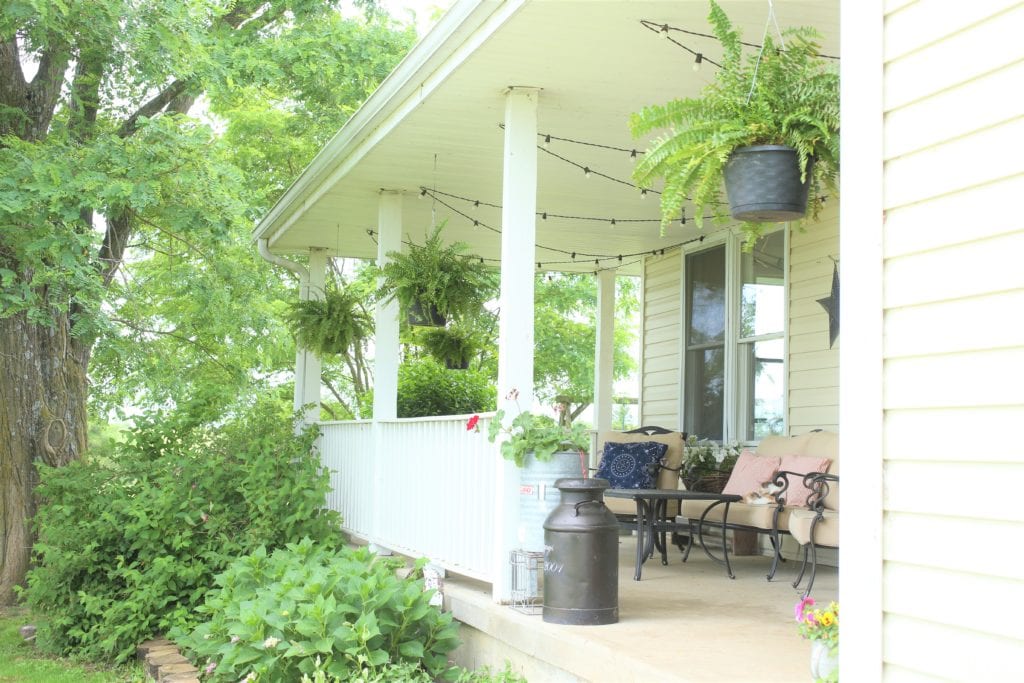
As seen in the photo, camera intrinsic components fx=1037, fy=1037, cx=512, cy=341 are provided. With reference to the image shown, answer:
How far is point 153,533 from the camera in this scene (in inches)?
260

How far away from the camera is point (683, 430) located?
28.8ft

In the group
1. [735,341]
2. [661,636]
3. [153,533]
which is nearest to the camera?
[661,636]

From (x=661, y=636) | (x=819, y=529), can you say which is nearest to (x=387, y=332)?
(x=819, y=529)

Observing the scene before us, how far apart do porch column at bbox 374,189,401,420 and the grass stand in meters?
2.24

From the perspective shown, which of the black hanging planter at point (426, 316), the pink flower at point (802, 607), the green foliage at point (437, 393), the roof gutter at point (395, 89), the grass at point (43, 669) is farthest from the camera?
the green foliage at point (437, 393)

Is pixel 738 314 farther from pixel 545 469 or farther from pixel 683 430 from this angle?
pixel 545 469

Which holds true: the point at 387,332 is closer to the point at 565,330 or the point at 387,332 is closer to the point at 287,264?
the point at 287,264
